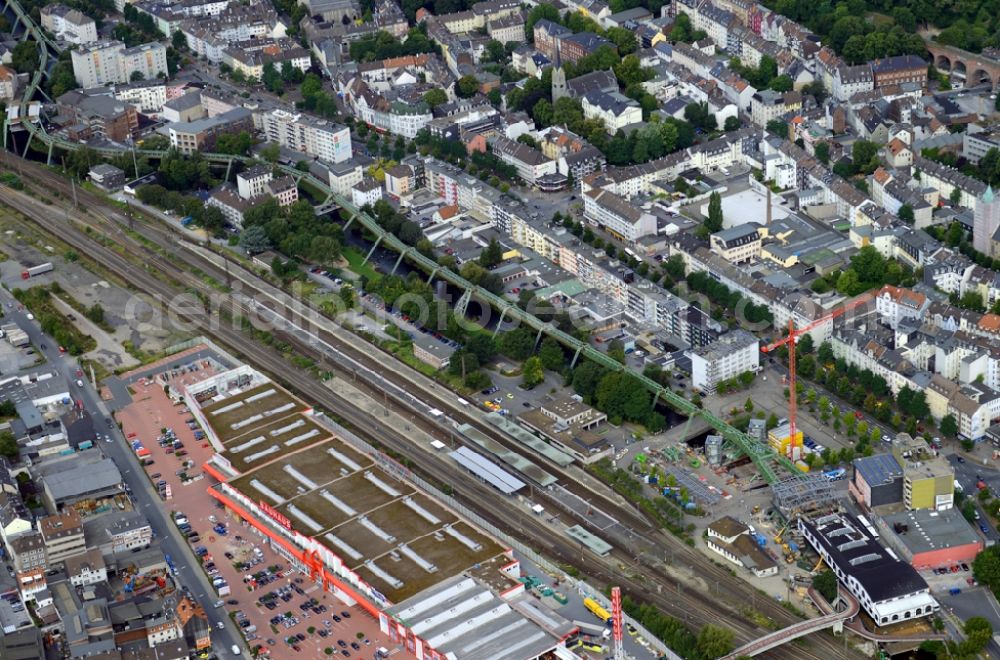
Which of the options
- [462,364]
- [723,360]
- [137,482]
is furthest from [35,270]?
[723,360]

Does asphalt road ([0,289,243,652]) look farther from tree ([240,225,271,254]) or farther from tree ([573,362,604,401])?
tree ([573,362,604,401])

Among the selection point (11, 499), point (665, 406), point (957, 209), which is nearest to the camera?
point (11, 499)

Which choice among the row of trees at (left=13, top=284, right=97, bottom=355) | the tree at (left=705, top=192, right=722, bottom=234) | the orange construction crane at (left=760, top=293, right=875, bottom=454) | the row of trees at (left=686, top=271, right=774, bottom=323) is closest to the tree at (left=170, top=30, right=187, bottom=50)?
the row of trees at (left=13, top=284, right=97, bottom=355)

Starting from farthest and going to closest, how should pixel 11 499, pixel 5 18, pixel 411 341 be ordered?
pixel 5 18
pixel 411 341
pixel 11 499

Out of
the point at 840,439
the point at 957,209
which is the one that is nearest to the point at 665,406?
the point at 840,439

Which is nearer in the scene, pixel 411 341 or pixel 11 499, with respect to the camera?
pixel 11 499

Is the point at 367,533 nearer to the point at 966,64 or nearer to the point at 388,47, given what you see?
the point at 388,47

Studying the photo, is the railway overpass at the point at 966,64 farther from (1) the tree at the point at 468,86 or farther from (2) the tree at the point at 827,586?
(2) the tree at the point at 827,586

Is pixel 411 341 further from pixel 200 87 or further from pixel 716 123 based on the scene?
pixel 200 87
